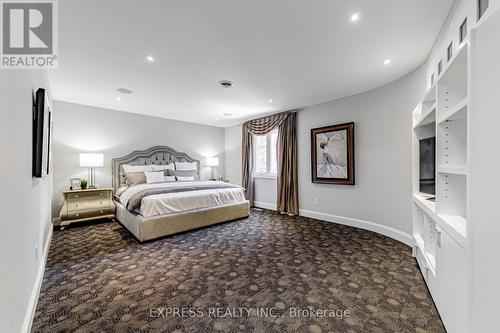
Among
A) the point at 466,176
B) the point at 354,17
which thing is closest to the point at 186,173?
the point at 354,17

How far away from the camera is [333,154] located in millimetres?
4133

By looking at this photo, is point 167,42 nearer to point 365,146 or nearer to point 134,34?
point 134,34

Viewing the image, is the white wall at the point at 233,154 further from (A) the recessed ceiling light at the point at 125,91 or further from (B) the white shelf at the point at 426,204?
(B) the white shelf at the point at 426,204

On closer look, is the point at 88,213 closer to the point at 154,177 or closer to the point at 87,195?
the point at 87,195

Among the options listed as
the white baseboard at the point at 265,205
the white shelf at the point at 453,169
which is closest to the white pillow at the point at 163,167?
the white baseboard at the point at 265,205

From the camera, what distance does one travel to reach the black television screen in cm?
222

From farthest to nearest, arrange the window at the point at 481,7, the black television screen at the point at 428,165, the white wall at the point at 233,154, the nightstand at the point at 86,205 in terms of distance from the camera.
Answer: the white wall at the point at 233,154, the nightstand at the point at 86,205, the black television screen at the point at 428,165, the window at the point at 481,7

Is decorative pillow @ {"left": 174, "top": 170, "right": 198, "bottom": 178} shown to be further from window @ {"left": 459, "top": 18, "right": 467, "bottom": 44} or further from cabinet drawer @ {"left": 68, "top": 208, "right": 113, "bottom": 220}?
window @ {"left": 459, "top": 18, "right": 467, "bottom": 44}

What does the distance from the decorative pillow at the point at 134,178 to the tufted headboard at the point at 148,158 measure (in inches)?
10.5

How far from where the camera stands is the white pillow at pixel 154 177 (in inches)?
186

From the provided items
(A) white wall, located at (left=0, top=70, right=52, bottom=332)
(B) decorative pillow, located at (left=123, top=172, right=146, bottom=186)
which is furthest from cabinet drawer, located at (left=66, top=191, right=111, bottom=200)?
(A) white wall, located at (left=0, top=70, right=52, bottom=332)

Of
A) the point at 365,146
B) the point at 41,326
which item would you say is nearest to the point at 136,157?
the point at 41,326

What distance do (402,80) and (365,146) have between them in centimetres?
112

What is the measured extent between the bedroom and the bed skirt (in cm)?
3
